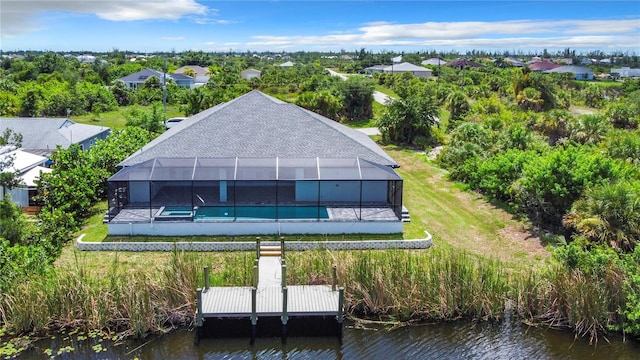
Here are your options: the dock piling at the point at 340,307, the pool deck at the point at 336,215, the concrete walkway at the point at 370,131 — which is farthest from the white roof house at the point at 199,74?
the dock piling at the point at 340,307

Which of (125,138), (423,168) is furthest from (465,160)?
(125,138)

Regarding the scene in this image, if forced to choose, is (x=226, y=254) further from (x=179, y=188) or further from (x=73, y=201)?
(x=73, y=201)

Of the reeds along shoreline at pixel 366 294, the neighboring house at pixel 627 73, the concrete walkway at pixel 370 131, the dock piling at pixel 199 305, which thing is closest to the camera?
the dock piling at pixel 199 305

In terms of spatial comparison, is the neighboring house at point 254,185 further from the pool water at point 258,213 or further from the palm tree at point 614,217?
the palm tree at point 614,217

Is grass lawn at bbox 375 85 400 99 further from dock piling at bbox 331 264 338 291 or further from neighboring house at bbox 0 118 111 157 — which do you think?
dock piling at bbox 331 264 338 291

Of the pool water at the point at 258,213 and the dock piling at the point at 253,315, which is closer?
the dock piling at the point at 253,315

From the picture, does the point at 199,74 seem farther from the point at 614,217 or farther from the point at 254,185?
the point at 614,217

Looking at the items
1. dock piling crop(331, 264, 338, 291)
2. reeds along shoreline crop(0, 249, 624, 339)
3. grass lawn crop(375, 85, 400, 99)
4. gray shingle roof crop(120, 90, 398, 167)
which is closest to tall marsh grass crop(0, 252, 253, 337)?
reeds along shoreline crop(0, 249, 624, 339)
